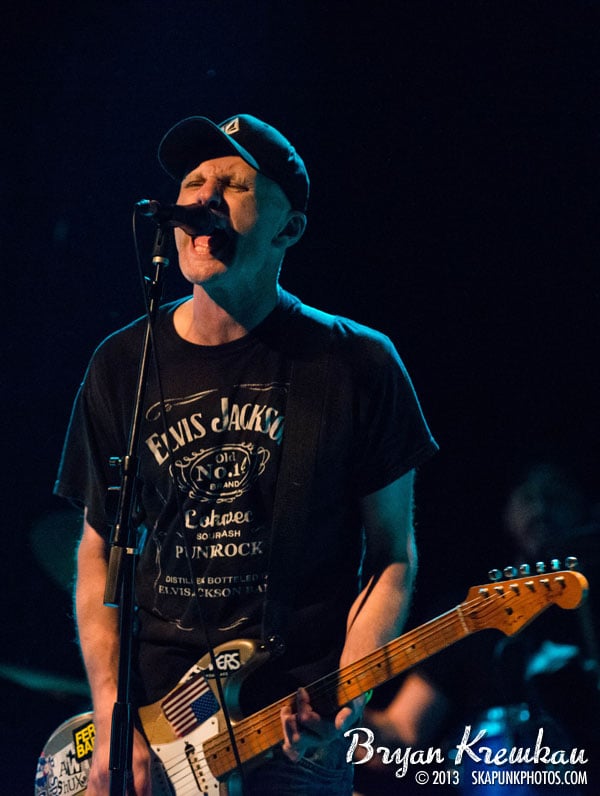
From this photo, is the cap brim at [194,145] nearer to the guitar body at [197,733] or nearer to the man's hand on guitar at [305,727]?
the guitar body at [197,733]

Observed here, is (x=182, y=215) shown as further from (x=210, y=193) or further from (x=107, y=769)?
(x=107, y=769)

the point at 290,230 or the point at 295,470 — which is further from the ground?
the point at 290,230

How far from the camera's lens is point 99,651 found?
2453 mm

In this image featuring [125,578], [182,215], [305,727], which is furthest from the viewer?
[305,727]

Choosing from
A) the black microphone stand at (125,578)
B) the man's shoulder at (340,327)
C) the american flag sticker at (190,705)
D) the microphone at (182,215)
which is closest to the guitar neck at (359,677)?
the american flag sticker at (190,705)

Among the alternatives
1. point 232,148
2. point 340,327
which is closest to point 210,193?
point 232,148

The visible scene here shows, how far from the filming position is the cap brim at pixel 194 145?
2.57m

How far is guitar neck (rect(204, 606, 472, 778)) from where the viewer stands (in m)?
2.30

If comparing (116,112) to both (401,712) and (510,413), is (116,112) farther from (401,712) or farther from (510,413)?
(401,712)

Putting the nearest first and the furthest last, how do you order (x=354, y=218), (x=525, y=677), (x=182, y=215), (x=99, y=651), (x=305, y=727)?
1. (x=182, y=215)
2. (x=305, y=727)
3. (x=99, y=651)
4. (x=354, y=218)
5. (x=525, y=677)

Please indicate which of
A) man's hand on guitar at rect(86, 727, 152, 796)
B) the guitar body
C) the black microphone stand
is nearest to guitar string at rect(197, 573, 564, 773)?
the guitar body

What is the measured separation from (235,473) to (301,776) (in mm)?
803

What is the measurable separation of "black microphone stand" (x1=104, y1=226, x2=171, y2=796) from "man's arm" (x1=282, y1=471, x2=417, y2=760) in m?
0.60

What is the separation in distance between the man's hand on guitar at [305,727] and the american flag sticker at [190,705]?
213 millimetres
